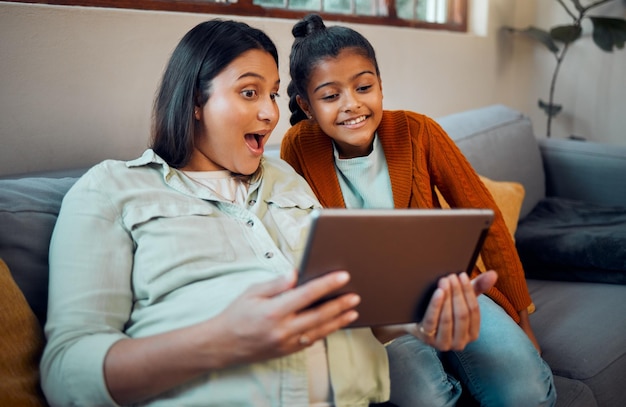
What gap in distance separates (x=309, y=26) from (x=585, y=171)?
1567 millimetres

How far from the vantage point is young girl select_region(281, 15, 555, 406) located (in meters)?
1.40

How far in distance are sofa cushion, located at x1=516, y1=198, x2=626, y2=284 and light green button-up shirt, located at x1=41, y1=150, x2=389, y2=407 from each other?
1.16 metres

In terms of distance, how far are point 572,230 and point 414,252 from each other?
144 centimetres

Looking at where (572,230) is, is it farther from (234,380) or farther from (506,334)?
(234,380)

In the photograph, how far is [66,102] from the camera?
1.64 metres

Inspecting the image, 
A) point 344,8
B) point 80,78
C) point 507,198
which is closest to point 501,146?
point 507,198

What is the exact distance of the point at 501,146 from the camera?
8.21 feet

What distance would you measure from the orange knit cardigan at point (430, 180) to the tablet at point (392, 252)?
0.52 meters

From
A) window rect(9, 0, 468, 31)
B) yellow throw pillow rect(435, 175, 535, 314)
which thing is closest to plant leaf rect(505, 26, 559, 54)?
window rect(9, 0, 468, 31)

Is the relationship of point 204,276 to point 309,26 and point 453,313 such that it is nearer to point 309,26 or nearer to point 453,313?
point 453,313

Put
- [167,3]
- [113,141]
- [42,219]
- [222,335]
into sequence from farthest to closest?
1. [167,3]
2. [113,141]
3. [42,219]
4. [222,335]

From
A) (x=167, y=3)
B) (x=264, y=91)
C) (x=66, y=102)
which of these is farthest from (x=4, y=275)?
(x=167, y=3)

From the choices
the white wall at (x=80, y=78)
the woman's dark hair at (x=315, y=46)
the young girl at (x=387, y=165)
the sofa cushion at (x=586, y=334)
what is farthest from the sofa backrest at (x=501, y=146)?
the woman's dark hair at (x=315, y=46)

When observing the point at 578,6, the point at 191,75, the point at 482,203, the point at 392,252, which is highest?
the point at 578,6
